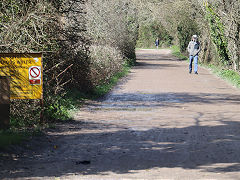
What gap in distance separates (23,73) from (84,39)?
14.9ft

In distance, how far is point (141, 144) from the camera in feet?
29.2

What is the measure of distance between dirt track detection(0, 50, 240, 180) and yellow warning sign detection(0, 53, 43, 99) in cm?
95

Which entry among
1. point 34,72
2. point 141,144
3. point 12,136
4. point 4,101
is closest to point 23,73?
point 34,72

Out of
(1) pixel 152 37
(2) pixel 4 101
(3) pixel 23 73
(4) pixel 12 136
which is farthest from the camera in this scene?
(1) pixel 152 37

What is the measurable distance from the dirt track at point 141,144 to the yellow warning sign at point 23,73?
954mm

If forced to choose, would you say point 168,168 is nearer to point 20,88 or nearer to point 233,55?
point 20,88

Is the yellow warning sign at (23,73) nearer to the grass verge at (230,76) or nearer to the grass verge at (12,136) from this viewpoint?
the grass verge at (12,136)

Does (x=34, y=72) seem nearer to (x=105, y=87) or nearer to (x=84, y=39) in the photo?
(x=84, y=39)

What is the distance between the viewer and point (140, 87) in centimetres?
1984

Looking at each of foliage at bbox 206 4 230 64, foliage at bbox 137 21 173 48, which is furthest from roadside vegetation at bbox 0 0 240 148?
foliage at bbox 137 21 173 48

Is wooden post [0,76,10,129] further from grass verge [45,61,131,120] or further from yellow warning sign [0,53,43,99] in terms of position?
grass verge [45,61,131,120]

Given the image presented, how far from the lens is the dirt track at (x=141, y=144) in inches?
272

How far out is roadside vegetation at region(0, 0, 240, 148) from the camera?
1081 centimetres

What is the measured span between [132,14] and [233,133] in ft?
87.1
